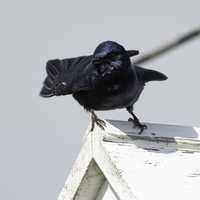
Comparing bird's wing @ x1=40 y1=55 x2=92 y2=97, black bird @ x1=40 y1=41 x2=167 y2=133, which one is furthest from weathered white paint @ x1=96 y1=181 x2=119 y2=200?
bird's wing @ x1=40 y1=55 x2=92 y2=97

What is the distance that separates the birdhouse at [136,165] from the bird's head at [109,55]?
0.18 meters

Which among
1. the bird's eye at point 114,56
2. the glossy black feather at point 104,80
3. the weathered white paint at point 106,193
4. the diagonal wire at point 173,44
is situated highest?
the bird's eye at point 114,56

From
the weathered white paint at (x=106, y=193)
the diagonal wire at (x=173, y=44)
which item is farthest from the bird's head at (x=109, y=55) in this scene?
the diagonal wire at (x=173, y=44)

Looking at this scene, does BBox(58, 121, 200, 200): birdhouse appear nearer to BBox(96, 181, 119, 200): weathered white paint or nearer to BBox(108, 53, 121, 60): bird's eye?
BBox(96, 181, 119, 200): weathered white paint

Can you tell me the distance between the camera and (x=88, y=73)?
2.71 meters

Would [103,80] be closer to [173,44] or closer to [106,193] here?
[106,193]

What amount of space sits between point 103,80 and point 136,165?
1.31 ft

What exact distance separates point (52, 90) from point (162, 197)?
705 millimetres

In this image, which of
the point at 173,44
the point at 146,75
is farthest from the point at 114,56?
the point at 173,44

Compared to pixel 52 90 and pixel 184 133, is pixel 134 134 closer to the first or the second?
pixel 184 133

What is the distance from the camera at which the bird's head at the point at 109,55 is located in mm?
2684

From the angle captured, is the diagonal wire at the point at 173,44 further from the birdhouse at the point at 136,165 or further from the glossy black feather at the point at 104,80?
the birdhouse at the point at 136,165

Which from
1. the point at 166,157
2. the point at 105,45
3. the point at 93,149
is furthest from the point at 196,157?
the point at 105,45

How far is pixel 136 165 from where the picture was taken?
2.36 metres
